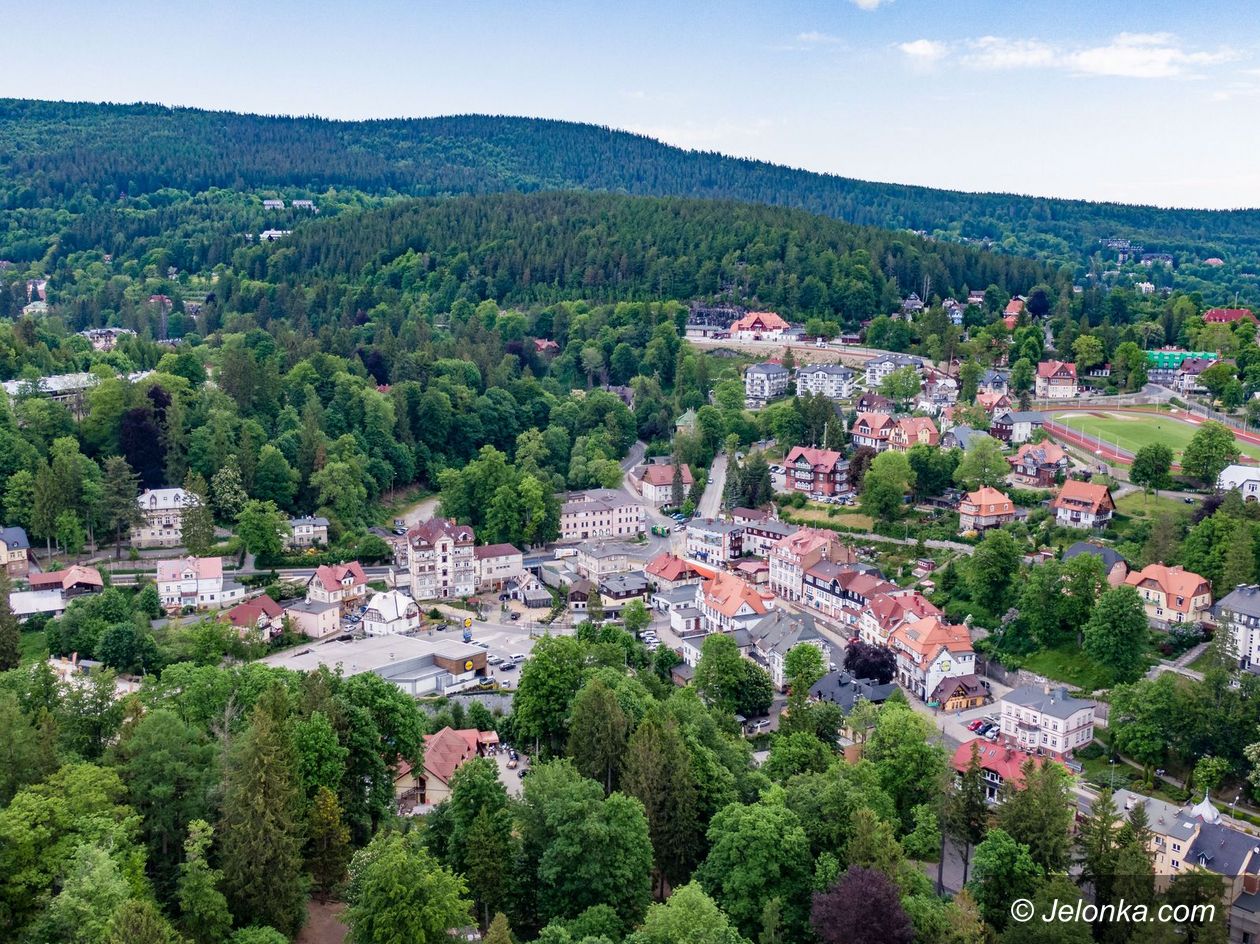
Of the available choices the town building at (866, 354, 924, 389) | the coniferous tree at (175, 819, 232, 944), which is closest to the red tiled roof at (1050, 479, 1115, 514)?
the town building at (866, 354, 924, 389)

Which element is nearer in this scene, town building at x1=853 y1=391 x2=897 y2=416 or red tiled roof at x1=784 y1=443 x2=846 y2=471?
red tiled roof at x1=784 y1=443 x2=846 y2=471

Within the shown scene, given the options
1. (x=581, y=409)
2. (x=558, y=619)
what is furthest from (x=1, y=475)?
(x=581, y=409)

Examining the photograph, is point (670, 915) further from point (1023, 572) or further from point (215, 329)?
point (215, 329)

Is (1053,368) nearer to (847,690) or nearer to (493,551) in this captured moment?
(493,551)

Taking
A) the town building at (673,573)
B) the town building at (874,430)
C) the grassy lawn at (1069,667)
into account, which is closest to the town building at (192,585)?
the town building at (673,573)

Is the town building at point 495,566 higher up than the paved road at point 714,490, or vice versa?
the paved road at point 714,490

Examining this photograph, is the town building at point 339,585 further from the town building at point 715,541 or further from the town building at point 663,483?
the town building at point 663,483

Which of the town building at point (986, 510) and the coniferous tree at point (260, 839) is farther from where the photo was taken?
the town building at point (986, 510)

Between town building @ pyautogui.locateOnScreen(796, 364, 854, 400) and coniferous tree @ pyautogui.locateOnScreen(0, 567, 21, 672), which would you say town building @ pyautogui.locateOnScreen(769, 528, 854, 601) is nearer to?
town building @ pyautogui.locateOnScreen(796, 364, 854, 400)
